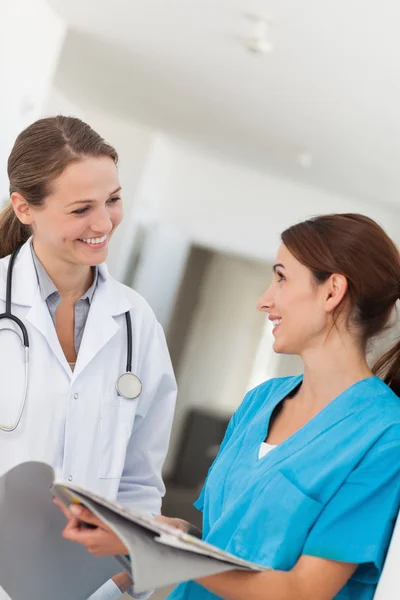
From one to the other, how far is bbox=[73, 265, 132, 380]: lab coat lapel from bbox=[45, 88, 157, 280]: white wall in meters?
4.57

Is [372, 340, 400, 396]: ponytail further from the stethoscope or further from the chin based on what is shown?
the stethoscope

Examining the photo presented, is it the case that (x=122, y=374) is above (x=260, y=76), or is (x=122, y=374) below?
below

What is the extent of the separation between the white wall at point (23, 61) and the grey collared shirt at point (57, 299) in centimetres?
219

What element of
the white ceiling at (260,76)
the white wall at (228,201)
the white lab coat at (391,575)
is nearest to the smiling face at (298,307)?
the white lab coat at (391,575)

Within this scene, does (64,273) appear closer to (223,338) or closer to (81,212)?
(81,212)

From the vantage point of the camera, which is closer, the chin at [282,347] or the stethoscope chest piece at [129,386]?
the chin at [282,347]

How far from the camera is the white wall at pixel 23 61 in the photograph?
11.8 ft

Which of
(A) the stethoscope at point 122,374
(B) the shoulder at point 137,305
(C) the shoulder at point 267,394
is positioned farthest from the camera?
(B) the shoulder at point 137,305

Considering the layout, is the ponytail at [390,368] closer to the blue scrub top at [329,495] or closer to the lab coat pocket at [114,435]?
the blue scrub top at [329,495]

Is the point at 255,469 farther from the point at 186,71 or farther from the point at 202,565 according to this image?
the point at 186,71

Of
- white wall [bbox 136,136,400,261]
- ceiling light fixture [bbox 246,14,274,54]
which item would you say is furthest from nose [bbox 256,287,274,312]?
white wall [bbox 136,136,400,261]

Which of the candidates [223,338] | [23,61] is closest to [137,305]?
[23,61]

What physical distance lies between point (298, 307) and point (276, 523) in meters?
0.35

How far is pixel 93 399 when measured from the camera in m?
1.61
